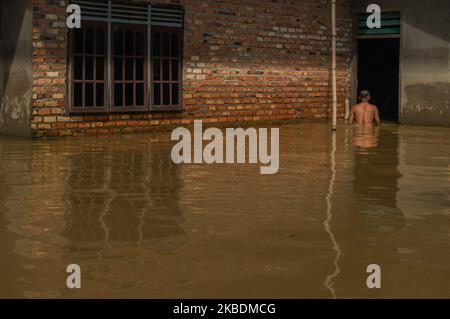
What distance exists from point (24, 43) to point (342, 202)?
7.95 m

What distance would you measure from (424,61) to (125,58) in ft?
20.8

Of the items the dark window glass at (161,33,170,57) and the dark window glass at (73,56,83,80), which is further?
the dark window glass at (161,33,170,57)

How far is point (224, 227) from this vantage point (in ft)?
19.7

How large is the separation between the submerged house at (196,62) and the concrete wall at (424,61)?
21 millimetres

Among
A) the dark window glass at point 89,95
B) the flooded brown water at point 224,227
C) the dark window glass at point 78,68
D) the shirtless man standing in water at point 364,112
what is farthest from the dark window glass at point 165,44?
the flooded brown water at point 224,227

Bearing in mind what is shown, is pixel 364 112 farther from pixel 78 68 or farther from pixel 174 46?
pixel 78 68

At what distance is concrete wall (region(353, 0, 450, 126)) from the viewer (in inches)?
675

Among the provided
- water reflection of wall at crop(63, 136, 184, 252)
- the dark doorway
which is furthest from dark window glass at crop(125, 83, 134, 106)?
the dark doorway

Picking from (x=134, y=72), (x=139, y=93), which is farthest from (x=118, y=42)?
(x=139, y=93)

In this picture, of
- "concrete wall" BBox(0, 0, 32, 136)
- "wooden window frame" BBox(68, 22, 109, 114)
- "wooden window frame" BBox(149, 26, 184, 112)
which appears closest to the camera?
"concrete wall" BBox(0, 0, 32, 136)

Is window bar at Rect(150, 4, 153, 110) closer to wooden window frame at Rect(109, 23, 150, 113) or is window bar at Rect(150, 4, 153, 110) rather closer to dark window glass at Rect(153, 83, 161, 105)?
wooden window frame at Rect(109, 23, 150, 113)

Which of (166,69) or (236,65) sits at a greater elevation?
(236,65)

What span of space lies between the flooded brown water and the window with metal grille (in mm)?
3618

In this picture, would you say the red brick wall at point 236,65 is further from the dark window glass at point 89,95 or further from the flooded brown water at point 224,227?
the flooded brown water at point 224,227
